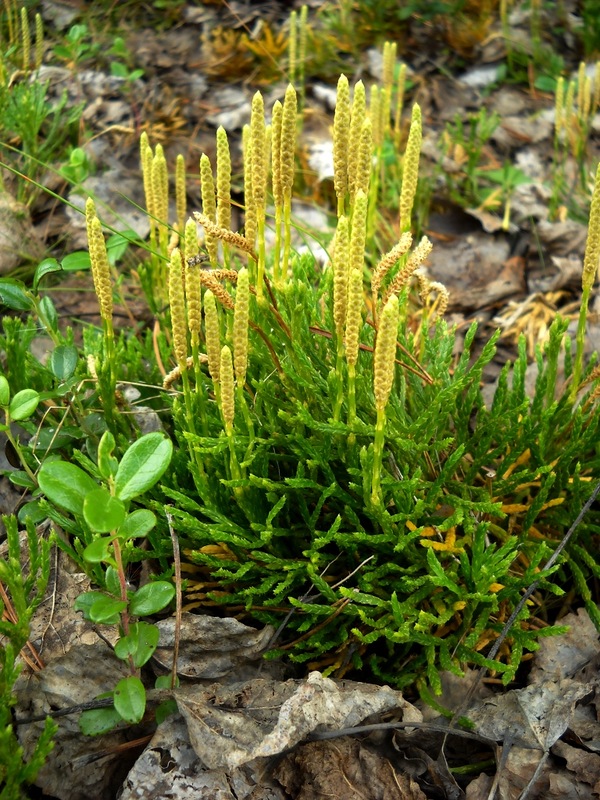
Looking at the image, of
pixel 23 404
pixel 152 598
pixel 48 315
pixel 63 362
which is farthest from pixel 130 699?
pixel 48 315

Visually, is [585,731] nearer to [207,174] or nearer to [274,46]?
[207,174]

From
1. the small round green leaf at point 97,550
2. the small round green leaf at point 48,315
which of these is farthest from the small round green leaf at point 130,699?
the small round green leaf at point 48,315

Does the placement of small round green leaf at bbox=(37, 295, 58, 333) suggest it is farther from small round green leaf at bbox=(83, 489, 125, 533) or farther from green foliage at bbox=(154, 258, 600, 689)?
small round green leaf at bbox=(83, 489, 125, 533)

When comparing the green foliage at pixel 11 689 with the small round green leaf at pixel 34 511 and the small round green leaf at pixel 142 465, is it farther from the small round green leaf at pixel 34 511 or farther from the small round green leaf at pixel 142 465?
the small round green leaf at pixel 142 465

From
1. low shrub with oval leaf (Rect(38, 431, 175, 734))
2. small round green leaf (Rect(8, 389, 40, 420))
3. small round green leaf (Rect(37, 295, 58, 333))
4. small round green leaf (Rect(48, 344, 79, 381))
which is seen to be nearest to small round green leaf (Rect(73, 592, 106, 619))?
low shrub with oval leaf (Rect(38, 431, 175, 734))

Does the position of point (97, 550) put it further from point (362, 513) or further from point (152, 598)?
point (362, 513)

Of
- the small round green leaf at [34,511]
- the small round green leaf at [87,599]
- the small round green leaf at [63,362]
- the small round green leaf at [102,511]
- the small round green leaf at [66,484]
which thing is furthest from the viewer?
the small round green leaf at [63,362]
